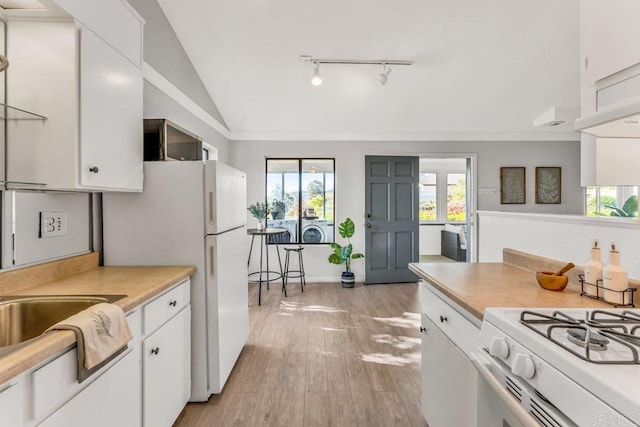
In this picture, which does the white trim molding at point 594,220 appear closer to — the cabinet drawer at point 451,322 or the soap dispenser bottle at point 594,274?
the soap dispenser bottle at point 594,274

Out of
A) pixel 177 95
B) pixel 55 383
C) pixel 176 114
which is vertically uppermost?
pixel 177 95

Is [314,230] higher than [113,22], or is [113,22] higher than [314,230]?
[113,22]

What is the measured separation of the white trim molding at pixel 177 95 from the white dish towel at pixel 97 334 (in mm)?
1938

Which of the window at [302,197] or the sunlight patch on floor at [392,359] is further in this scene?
the window at [302,197]

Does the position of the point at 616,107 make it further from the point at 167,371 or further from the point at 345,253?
the point at 345,253

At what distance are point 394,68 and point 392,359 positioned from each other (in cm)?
307

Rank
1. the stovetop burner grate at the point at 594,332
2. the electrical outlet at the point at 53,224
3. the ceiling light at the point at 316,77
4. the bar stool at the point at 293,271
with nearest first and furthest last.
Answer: the stovetop burner grate at the point at 594,332, the electrical outlet at the point at 53,224, the ceiling light at the point at 316,77, the bar stool at the point at 293,271

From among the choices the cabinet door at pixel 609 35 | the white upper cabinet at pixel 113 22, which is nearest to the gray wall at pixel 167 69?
the white upper cabinet at pixel 113 22

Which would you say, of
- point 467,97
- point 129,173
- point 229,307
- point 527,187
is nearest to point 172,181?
point 129,173

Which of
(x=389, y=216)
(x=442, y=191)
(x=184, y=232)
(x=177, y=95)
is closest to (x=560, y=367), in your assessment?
(x=184, y=232)

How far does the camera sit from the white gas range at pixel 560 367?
652 millimetres

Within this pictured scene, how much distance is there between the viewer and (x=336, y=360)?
8.99ft

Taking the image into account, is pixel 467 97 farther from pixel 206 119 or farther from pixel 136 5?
pixel 136 5

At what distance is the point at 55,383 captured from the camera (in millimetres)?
995
